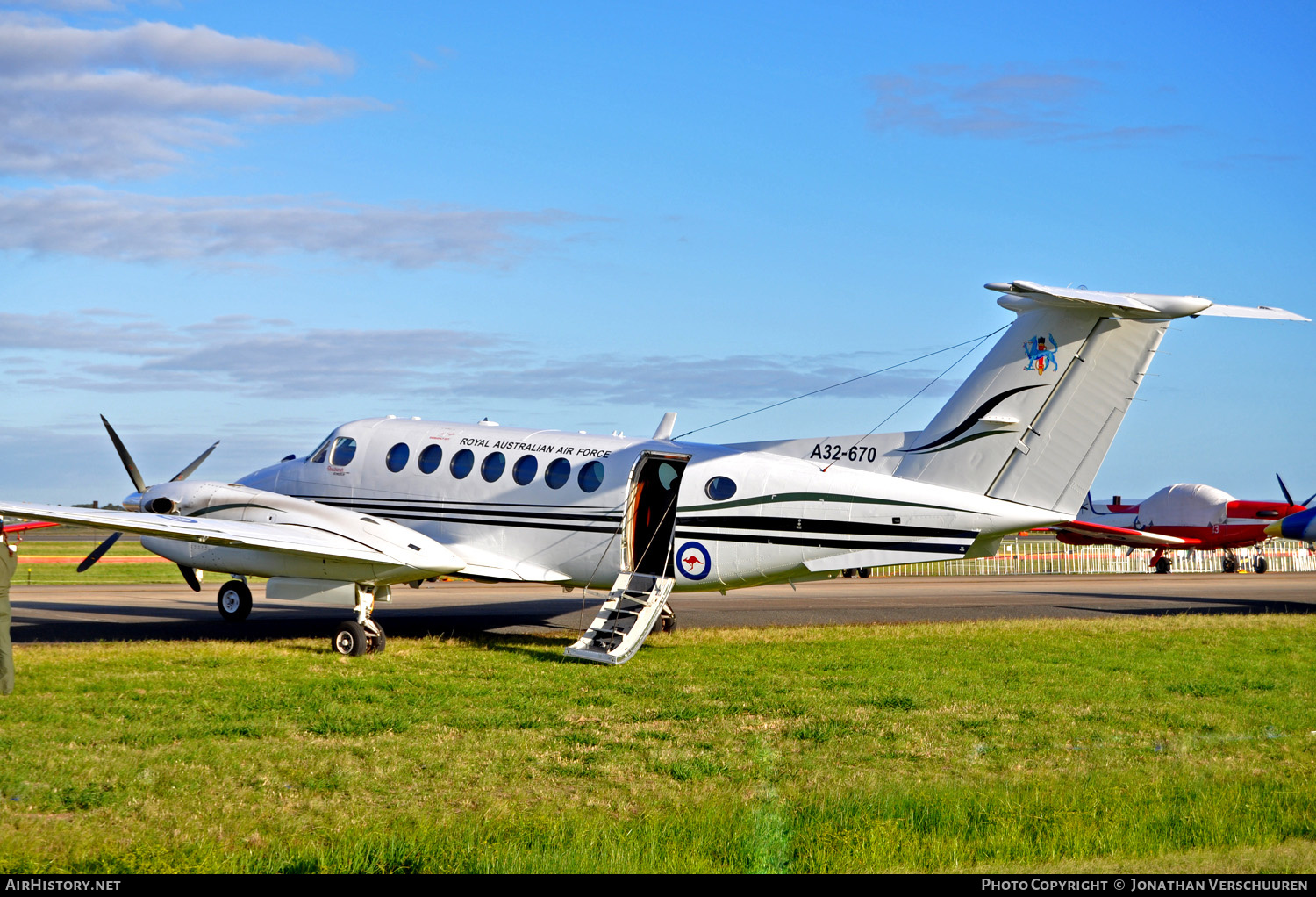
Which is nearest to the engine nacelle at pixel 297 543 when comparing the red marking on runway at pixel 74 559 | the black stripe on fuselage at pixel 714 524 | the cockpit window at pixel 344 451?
the black stripe on fuselage at pixel 714 524

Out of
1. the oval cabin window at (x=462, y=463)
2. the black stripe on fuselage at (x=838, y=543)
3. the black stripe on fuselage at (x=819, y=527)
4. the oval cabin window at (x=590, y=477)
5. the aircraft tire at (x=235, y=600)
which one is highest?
the oval cabin window at (x=462, y=463)

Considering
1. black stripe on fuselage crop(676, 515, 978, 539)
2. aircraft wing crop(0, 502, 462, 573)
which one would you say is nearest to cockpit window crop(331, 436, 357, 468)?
aircraft wing crop(0, 502, 462, 573)

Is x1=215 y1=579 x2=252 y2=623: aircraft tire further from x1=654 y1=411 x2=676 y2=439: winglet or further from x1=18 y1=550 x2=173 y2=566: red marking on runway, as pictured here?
x1=18 y1=550 x2=173 y2=566: red marking on runway

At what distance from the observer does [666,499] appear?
1827cm

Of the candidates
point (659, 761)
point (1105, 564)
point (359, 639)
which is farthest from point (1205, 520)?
point (659, 761)

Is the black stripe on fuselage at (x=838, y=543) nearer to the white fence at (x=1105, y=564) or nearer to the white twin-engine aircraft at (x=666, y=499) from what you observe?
the white twin-engine aircraft at (x=666, y=499)

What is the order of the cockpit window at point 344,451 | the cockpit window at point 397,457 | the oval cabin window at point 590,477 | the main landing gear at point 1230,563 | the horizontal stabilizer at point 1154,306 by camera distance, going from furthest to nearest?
the main landing gear at point 1230,563 → the cockpit window at point 344,451 → the cockpit window at point 397,457 → the oval cabin window at point 590,477 → the horizontal stabilizer at point 1154,306

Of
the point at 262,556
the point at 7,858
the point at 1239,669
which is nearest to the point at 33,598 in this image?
the point at 262,556

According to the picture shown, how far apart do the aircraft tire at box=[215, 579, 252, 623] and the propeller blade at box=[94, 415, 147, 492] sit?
8.97 feet

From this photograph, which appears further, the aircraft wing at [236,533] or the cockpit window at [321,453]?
the cockpit window at [321,453]

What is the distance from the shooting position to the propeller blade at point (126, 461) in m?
22.2

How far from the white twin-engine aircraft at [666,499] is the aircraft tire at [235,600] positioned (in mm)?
1871

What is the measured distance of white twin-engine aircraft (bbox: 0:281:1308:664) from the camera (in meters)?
15.5
